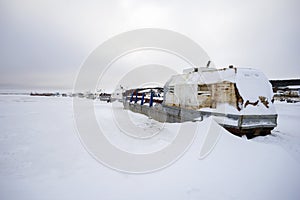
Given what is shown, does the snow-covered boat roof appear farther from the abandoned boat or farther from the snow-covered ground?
the snow-covered ground

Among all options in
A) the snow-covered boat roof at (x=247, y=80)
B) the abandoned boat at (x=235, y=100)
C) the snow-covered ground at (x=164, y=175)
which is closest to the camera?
the snow-covered ground at (x=164, y=175)

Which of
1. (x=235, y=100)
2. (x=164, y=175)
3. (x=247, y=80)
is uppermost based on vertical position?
(x=247, y=80)

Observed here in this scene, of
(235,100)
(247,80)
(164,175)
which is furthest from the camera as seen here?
(247,80)

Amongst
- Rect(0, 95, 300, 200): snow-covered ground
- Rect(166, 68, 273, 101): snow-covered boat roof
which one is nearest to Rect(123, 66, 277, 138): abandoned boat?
Rect(166, 68, 273, 101): snow-covered boat roof

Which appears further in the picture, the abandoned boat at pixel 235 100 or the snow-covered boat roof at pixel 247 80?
the snow-covered boat roof at pixel 247 80

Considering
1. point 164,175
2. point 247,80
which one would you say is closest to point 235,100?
point 247,80

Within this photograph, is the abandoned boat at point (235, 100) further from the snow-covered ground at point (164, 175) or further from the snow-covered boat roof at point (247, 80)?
the snow-covered ground at point (164, 175)

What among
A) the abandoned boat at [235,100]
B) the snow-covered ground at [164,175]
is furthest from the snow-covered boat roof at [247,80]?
the snow-covered ground at [164,175]

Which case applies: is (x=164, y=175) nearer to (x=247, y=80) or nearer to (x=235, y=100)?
(x=235, y=100)

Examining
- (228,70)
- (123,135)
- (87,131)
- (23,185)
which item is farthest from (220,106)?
(23,185)

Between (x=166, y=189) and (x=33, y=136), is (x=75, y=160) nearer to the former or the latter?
(x=166, y=189)

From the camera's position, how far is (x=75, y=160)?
2.96 metres

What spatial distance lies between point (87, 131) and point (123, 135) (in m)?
1.11

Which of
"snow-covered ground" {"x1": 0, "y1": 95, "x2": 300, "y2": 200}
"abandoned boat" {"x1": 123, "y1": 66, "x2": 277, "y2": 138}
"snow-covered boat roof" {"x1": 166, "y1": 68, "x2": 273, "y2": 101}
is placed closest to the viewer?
"snow-covered ground" {"x1": 0, "y1": 95, "x2": 300, "y2": 200}
